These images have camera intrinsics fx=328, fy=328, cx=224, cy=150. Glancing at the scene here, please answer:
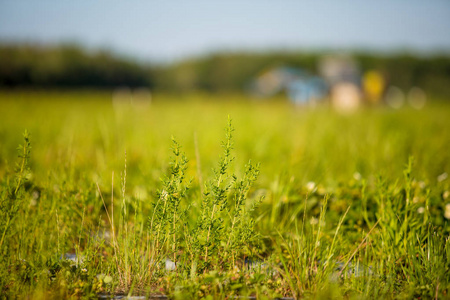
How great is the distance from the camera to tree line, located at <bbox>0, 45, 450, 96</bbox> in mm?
41750

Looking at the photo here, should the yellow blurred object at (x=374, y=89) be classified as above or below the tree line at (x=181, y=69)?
below

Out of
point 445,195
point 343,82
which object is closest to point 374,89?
point 343,82

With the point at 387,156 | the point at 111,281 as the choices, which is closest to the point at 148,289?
the point at 111,281

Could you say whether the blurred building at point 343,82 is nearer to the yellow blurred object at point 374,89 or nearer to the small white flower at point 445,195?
the yellow blurred object at point 374,89

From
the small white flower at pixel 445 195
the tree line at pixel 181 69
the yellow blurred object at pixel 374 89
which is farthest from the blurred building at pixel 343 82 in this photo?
the small white flower at pixel 445 195

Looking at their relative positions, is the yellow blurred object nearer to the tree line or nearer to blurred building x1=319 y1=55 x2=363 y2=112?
blurred building x1=319 y1=55 x2=363 y2=112

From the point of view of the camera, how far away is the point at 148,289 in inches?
54.9

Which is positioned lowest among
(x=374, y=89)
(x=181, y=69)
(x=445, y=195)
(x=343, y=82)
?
(x=445, y=195)

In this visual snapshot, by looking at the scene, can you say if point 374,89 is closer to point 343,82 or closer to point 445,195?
point 343,82

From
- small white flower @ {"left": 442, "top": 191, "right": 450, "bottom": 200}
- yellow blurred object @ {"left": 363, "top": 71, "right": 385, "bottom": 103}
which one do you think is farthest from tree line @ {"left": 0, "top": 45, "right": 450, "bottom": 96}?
small white flower @ {"left": 442, "top": 191, "right": 450, "bottom": 200}

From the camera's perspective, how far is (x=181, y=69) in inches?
2798

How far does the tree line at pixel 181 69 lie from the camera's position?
41750 mm

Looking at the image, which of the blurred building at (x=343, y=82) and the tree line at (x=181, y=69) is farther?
the tree line at (x=181, y=69)

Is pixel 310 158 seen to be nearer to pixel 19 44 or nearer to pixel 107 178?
pixel 107 178
